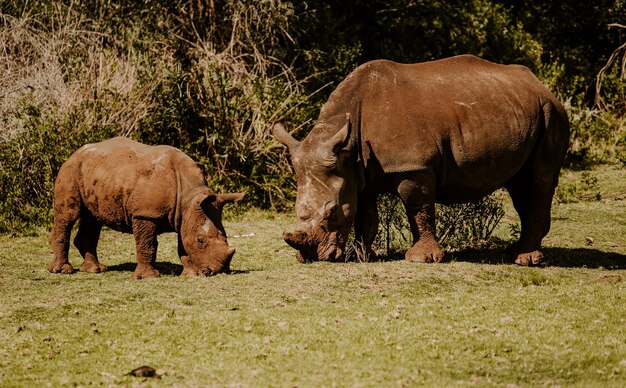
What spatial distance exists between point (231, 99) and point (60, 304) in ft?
28.1

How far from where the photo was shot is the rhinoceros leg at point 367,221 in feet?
40.1

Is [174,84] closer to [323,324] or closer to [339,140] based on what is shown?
[339,140]

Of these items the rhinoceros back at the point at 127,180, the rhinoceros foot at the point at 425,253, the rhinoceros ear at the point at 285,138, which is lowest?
the rhinoceros foot at the point at 425,253

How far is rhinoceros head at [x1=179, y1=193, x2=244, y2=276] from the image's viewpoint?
10953 mm

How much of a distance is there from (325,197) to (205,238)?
1.41 m

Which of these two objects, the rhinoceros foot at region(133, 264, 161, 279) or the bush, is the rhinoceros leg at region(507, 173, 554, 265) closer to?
the bush

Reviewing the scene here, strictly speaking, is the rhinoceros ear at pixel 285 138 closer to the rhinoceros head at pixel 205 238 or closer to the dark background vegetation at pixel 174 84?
the rhinoceros head at pixel 205 238

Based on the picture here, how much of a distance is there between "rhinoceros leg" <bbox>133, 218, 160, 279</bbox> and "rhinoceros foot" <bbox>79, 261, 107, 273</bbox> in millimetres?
772

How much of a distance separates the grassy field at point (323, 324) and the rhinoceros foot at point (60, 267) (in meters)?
0.16

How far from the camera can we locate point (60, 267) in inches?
460

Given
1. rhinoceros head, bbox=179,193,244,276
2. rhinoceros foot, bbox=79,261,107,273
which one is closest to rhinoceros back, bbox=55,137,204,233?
rhinoceros head, bbox=179,193,244,276

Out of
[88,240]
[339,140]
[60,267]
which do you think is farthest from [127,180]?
[339,140]

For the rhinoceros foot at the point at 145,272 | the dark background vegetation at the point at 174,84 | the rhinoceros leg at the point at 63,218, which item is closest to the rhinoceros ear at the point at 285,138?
the rhinoceros foot at the point at 145,272

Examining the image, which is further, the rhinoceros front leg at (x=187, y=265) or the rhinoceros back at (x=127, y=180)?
the rhinoceros front leg at (x=187, y=265)
